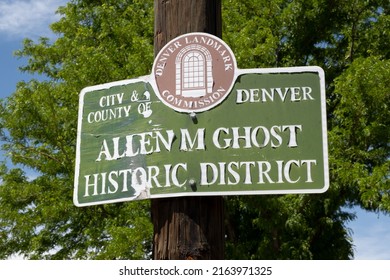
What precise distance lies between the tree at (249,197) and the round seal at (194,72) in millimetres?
6870

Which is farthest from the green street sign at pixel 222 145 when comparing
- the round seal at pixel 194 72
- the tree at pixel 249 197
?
the tree at pixel 249 197

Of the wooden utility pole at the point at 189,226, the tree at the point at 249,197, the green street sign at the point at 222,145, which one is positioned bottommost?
the wooden utility pole at the point at 189,226

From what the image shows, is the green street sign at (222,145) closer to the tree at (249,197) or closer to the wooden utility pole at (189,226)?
the wooden utility pole at (189,226)

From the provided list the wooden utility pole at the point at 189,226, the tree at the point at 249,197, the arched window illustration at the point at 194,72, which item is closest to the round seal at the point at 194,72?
the arched window illustration at the point at 194,72

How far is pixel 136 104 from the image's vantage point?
2.96m

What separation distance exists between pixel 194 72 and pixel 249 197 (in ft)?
23.9

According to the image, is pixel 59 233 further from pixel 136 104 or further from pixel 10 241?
pixel 136 104

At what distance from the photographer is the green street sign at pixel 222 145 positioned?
2.76 metres

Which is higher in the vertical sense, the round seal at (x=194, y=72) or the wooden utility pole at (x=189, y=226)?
the round seal at (x=194, y=72)

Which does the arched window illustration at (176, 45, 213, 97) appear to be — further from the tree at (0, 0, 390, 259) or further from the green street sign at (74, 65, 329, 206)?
the tree at (0, 0, 390, 259)

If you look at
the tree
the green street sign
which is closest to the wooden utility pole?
the green street sign

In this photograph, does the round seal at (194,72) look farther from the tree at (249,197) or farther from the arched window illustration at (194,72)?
the tree at (249,197)

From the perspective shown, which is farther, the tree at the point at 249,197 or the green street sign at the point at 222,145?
the tree at the point at 249,197

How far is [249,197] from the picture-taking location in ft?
32.7
